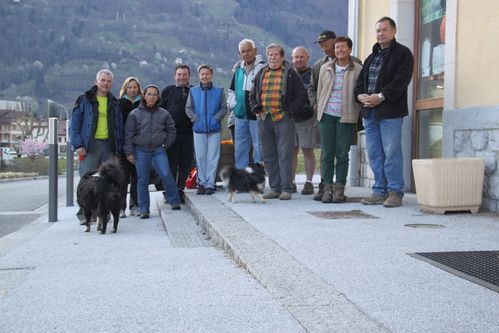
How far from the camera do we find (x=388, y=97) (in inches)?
313

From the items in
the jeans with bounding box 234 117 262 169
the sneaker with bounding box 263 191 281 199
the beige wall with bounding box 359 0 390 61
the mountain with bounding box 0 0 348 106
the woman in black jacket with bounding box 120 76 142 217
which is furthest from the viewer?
the mountain with bounding box 0 0 348 106

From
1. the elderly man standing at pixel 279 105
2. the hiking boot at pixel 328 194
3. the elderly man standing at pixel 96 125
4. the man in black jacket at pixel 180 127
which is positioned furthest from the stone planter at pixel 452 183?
the elderly man standing at pixel 96 125

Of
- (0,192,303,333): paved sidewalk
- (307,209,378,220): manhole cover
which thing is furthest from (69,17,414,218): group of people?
(0,192,303,333): paved sidewalk

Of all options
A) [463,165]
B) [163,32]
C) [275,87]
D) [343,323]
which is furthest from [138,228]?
[163,32]

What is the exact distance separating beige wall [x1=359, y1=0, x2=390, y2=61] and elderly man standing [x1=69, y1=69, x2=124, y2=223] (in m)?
4.80

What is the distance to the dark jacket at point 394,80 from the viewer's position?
7.92 m

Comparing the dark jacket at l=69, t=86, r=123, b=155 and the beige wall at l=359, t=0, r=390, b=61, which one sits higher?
the beige wall at l=359, t=0, r=390, b=61

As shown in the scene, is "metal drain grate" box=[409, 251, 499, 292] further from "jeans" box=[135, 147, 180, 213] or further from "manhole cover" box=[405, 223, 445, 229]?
"jeans" box=[135, 147, 180, 213]

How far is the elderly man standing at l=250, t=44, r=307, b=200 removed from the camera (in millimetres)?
8945

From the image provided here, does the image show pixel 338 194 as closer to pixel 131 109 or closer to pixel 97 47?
pixel 131 109

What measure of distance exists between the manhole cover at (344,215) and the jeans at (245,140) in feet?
7.98

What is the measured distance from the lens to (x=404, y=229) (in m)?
6.37

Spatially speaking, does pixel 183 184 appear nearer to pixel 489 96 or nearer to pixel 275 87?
pixel 275 87

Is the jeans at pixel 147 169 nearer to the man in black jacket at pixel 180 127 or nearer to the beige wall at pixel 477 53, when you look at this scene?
the man in black jacket at pixel 180 127
